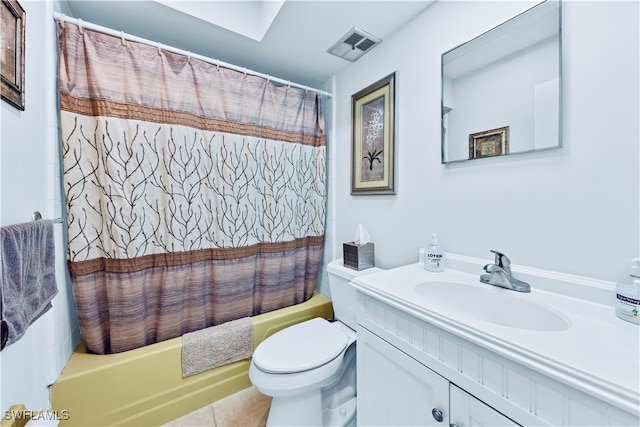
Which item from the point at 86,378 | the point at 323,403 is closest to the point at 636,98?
the point at 323,403

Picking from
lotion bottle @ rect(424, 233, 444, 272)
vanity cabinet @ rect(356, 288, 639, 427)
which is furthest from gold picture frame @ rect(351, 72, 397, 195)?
vanity cabinet @ rect(356, 288, 639, 427)

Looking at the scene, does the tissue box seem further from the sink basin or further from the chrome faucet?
the chrome faucet

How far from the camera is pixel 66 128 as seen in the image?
117 cm

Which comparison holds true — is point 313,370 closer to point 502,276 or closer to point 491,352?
point 491,352

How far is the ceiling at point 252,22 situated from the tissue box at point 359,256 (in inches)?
47.5

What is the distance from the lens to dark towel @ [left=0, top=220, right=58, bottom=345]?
0.68m

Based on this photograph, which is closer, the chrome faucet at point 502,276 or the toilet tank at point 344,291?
the chrome faucet at point 502,276

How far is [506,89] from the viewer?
3.31 ft

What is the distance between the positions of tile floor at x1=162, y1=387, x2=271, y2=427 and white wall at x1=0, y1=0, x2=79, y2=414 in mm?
635

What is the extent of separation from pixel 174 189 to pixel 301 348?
1.08 meters

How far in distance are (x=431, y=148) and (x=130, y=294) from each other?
67.1 inches

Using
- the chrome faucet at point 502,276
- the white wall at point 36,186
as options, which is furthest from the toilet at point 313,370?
the white wall at point 36,186

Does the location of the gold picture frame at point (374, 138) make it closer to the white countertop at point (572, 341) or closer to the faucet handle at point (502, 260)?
the faucet handle at point (502, 260)

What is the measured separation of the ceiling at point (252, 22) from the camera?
4.08 feet
